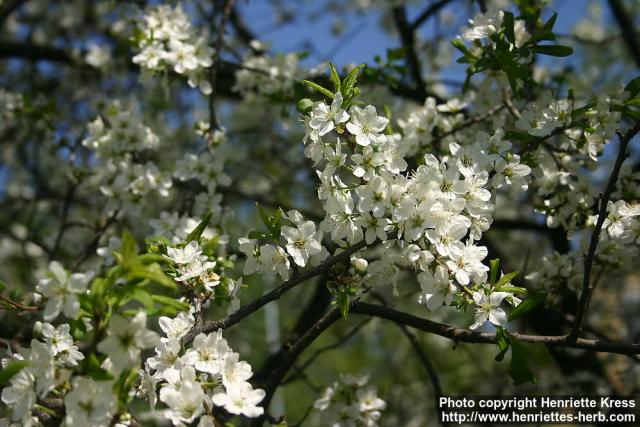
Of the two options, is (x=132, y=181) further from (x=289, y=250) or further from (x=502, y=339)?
(x=502, y=339)

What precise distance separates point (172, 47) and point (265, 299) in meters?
1.50

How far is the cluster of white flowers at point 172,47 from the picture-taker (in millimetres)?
2568

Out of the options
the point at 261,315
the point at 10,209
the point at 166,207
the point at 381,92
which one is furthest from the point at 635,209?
the point at 261,315

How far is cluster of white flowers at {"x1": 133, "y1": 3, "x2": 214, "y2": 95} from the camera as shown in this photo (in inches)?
101

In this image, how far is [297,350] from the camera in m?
→ 1.90

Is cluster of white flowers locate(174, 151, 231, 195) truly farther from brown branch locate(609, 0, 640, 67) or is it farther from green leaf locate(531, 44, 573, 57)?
brown branch locate(609, 0, 640, 67)

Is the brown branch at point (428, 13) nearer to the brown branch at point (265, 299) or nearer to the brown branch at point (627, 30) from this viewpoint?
the brown branch at point (627, 30)

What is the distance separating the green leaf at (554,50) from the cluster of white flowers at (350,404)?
1.46 meters

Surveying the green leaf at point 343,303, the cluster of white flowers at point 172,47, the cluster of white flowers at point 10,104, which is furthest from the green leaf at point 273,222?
the cluster of white flowers at point 10,104

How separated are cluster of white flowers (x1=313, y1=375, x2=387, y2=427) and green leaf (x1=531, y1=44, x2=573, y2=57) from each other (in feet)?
4.78

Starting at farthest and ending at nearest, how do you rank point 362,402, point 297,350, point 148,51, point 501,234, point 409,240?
point 501,234
point 148,51
point 362,402
point 297,350
point 409,240

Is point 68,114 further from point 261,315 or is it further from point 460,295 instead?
point 460,295

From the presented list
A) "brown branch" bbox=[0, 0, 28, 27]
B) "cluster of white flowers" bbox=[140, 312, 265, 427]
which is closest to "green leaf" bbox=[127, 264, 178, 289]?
"cluster of white flowers" bbox=[140, 312, 265, 427]

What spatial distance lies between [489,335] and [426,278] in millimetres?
247
